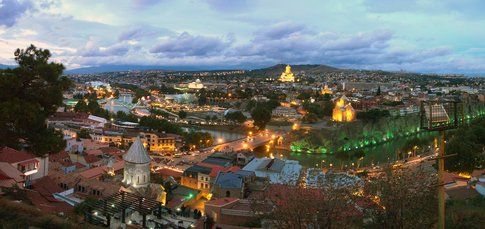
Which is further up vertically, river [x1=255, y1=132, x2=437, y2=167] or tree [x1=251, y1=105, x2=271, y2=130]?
tree [x1=251, y1=105, x2=271, y2=130]

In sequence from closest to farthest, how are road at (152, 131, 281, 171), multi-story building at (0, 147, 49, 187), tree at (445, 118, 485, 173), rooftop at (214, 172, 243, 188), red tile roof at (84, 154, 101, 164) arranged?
multi-story building at (0, 147, 49, 187)
rooftop at (214, 172, 243, 188)
tree at (445, 118, 485, 173)
red tile roof at (84, 154, 101, 164)
road at (152, 131, 281, 171)

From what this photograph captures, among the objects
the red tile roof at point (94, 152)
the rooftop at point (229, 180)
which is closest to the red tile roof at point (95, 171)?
the red tile roof at point (94, 152)

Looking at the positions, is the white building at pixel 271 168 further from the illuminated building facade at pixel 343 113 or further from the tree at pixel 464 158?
the illuminated building facade at pixel 343 113

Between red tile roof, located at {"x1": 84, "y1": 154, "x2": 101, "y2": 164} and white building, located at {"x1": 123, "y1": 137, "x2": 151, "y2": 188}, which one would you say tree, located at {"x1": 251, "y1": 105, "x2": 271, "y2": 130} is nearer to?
red tile roof, located at {"x1": 84, "y1": 154, "x2": 101, "y2": 164}

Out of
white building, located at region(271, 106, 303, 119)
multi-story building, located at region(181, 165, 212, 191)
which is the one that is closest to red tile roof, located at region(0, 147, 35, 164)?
multi-story building, located at region(181, 165, 212, 191)

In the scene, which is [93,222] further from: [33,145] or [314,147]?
[314,147]

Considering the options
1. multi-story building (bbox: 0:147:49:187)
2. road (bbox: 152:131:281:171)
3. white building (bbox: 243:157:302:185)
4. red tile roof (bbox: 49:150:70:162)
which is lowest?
road (bbox: 152:131:281:171)

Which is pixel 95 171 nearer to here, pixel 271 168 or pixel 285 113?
pixel 271 168

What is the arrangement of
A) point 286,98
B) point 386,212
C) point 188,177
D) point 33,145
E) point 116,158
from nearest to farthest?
1. point 386,212
2. point 33,145
3. point 188,177
4. point 116,158
5. point 286,98

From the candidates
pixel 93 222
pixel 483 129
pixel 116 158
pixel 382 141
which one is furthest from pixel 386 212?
pixel 382 141
